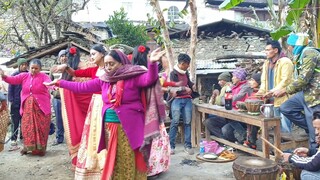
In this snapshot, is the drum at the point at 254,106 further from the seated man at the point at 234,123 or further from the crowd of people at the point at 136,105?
the seated man at the point at 234,123

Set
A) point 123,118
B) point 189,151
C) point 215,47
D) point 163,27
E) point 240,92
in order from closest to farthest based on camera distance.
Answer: point 123,118 < point 240,92 < point 189,151 < point 163,27 < point 215,47

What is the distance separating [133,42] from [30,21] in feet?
14.7

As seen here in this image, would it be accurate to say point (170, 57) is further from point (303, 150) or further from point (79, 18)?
point (79, 18)

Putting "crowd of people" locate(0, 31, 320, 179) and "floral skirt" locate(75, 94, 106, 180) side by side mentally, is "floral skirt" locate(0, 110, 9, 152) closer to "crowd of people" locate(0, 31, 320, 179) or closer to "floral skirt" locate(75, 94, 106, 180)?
"crowd of people" locate(0, 31, 320, 179)

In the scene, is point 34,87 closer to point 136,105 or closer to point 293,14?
point 136,105

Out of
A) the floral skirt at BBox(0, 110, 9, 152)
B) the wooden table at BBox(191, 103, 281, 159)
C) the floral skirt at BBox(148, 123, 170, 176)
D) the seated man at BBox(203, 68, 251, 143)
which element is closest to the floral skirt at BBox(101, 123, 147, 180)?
the floral skirt at BBox(148, 123, 170, 176)

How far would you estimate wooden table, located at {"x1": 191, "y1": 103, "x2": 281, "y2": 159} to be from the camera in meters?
4.95

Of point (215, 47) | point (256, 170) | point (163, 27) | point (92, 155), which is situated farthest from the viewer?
point (215, 47)

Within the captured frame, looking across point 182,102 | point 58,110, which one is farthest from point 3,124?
point 182,102

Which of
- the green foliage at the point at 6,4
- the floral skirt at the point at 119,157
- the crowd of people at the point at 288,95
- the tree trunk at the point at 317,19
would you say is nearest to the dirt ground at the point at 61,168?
the crowd of people at the point at 288,95

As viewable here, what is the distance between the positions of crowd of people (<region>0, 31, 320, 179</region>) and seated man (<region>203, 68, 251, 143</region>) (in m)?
0.02

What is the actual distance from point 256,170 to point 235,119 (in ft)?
5.11

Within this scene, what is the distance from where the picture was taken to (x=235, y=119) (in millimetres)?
5531

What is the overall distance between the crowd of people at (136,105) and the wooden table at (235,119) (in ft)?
0.51
